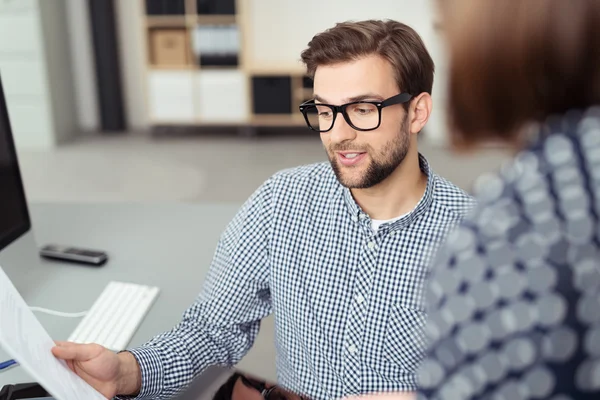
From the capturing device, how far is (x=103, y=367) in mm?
1006

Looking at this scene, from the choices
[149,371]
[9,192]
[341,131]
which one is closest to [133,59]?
[9,192]

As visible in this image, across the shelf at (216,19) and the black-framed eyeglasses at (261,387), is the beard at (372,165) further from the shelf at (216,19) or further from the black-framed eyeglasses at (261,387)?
the shelf at (216,19)

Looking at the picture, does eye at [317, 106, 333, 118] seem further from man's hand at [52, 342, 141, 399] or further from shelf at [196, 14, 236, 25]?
shelf at [196, 14, 236, 25]

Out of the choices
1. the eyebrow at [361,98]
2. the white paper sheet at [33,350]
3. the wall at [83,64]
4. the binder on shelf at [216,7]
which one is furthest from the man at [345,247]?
the wall at [83,64]

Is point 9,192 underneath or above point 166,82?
above

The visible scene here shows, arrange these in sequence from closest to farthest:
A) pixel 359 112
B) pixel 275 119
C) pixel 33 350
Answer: pixel 33 350 → pixel 359 112 → pixel 275 119

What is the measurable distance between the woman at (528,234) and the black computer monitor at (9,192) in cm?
107

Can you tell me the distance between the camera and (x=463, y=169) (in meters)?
4.36

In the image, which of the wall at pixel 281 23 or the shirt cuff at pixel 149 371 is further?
the wall at pixel 281 23

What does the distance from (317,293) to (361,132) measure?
32 centimetres

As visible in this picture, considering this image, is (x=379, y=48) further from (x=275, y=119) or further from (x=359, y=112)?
(x=275, y=119)

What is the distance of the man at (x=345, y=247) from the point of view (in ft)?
3.89

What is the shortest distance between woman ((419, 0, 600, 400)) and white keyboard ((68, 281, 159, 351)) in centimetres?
84

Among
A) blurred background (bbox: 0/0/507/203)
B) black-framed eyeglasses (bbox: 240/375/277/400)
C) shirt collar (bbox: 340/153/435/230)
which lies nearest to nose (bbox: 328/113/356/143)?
shirt collar (bbox: 340/153/435/230)
